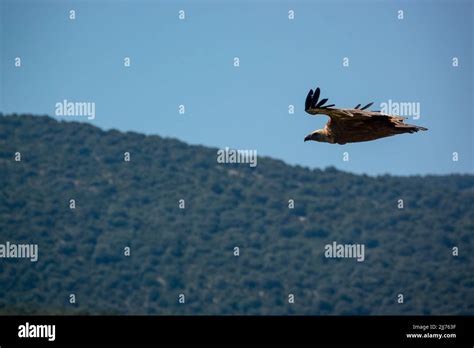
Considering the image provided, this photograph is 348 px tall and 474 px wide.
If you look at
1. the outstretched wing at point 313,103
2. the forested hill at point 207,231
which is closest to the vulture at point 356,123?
the outstretched wing at point 313,103

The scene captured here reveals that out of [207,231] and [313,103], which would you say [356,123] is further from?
[207,231]

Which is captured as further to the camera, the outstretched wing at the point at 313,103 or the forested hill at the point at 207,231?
the forested hill at the point at 207,231

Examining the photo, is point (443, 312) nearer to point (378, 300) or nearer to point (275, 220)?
point (378, 300)

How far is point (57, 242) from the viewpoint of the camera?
68500mm

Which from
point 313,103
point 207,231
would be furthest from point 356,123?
point 207,231

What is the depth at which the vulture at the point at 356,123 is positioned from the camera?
1730 centimetres

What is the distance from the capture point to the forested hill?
65.6m

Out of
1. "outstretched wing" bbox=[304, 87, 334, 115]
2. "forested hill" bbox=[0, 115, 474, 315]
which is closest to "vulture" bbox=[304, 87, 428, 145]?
"outstretched wing" bbox=[304, 87, 334, 115]

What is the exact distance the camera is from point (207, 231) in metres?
76.0

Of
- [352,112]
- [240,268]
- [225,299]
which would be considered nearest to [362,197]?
[240,268]

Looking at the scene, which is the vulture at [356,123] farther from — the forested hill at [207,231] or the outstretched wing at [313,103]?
the forested hill at [207,231]

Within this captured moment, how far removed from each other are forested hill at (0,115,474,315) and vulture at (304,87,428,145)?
133ft

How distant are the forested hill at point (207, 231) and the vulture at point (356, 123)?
133 ft
